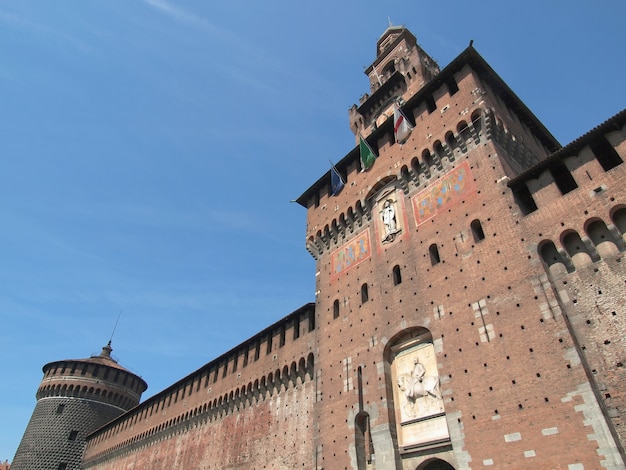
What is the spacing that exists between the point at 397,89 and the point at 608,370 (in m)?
17.4

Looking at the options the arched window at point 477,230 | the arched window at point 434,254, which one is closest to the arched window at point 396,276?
the arched window at point 434,254

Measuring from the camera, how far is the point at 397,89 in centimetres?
2273

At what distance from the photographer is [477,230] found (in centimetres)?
1270

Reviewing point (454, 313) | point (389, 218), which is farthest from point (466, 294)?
point (389, 218)

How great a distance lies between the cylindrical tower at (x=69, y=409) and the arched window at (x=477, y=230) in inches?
1451

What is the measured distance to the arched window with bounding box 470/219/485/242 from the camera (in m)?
12.5

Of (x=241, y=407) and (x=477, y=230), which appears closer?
(x=477, y=230)

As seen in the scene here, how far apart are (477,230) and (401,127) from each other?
6.02m

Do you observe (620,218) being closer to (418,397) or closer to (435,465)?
(418,397)

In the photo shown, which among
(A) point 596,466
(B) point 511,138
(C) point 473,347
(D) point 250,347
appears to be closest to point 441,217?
(B) point 511,138

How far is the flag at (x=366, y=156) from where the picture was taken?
1816 centimetres

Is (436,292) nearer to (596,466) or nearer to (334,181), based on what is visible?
(596,466)

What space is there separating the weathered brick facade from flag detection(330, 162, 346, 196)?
351 millimetres

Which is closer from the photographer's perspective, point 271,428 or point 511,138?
point 511,138
